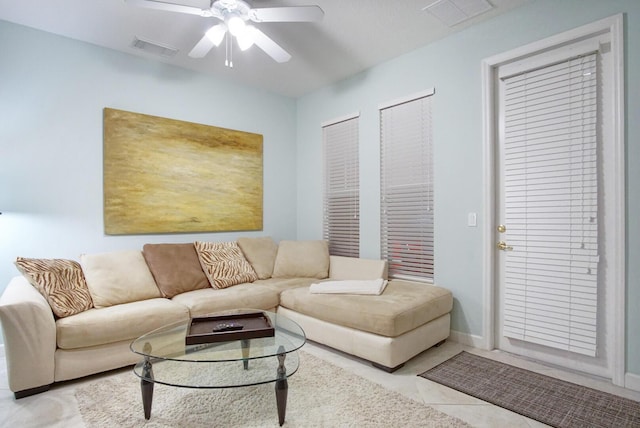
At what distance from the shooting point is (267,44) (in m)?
2.53

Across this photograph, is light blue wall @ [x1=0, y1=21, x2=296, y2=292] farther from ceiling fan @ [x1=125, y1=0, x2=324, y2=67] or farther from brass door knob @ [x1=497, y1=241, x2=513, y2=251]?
brass door knob @ [x1=497, y1=241, x2=513, y2=251]

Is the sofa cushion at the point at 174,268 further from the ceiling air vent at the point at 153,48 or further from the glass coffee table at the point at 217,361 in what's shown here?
the ceiling air vent at the point at 153,48

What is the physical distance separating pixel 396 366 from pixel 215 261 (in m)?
2.00

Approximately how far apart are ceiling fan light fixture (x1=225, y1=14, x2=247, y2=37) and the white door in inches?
83.6

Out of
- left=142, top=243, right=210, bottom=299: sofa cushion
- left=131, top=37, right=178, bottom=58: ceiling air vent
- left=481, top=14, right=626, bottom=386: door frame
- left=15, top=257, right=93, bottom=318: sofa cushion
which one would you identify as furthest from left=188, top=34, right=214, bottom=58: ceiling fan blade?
left=481, top=14, right=626, bottom=386: door frame

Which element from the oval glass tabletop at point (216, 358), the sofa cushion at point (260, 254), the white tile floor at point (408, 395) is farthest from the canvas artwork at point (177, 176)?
the oval glass tabletop at point (216, 358)

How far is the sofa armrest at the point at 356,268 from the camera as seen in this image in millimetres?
3459

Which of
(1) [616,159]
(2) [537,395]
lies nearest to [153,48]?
(1) [616,159]

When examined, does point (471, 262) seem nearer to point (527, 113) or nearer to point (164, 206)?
point (527, 113)

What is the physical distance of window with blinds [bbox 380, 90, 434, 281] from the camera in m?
3.32

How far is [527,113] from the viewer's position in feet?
8.87

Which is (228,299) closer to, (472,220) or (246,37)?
(246,37)

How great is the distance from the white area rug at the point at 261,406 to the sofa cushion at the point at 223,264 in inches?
46.1

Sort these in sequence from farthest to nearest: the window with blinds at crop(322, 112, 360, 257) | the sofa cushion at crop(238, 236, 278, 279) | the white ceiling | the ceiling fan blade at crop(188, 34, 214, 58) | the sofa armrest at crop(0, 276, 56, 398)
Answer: the window with blinds at crop(322, 112, 360, 257) < the sofa cushion at crop(238, 236, 278, 279) < the white ceiling < the ceiling fan blade at crop(188, 34, 214, 58) < the sofa armrest at crop(0, 276, 56, 398)
